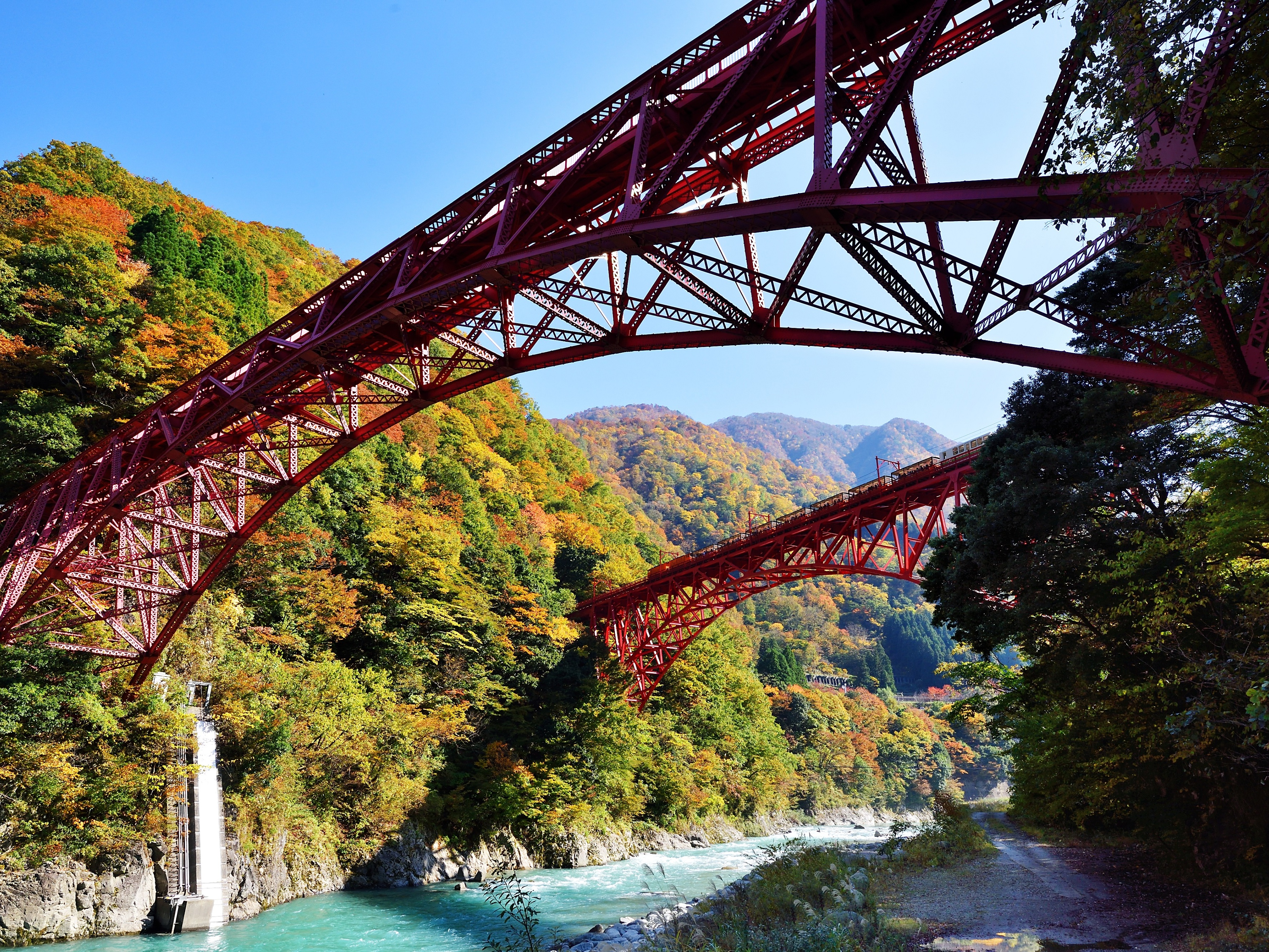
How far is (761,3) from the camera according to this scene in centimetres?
701

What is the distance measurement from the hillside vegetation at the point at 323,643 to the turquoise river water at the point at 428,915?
1935mm

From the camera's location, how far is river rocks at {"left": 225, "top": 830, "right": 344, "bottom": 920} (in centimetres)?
1653

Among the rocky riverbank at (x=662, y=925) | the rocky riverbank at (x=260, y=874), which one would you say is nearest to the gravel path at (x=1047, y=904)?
the rocky riverbank at (x=662, y=925)

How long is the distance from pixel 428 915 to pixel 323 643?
928cm

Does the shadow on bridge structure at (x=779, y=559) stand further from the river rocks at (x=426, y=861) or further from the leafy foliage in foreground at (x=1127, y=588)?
the river rocks at (x=426, y=861)

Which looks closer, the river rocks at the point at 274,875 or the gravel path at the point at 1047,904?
the gravel path at the point at 1047,904

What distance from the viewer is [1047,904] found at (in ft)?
33.0

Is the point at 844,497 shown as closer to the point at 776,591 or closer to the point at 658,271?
→ the point at 658,271

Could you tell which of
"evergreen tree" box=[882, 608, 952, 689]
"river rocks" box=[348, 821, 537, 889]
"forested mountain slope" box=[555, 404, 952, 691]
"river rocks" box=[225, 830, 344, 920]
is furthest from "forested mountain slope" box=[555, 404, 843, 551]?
"river rocks" box=[225, 830, 344, 920]

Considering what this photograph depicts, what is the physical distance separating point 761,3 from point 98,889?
18.6 m

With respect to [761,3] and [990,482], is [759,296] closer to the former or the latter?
[761,3]

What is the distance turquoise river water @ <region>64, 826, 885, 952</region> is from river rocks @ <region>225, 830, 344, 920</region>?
32 centimetres

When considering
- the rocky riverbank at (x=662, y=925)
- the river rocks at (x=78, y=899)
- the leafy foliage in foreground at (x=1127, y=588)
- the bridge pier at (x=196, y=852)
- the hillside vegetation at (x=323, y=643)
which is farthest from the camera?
the hillside vegetation at (x=323, y=643)

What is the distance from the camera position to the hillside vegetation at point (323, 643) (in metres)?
15.6
